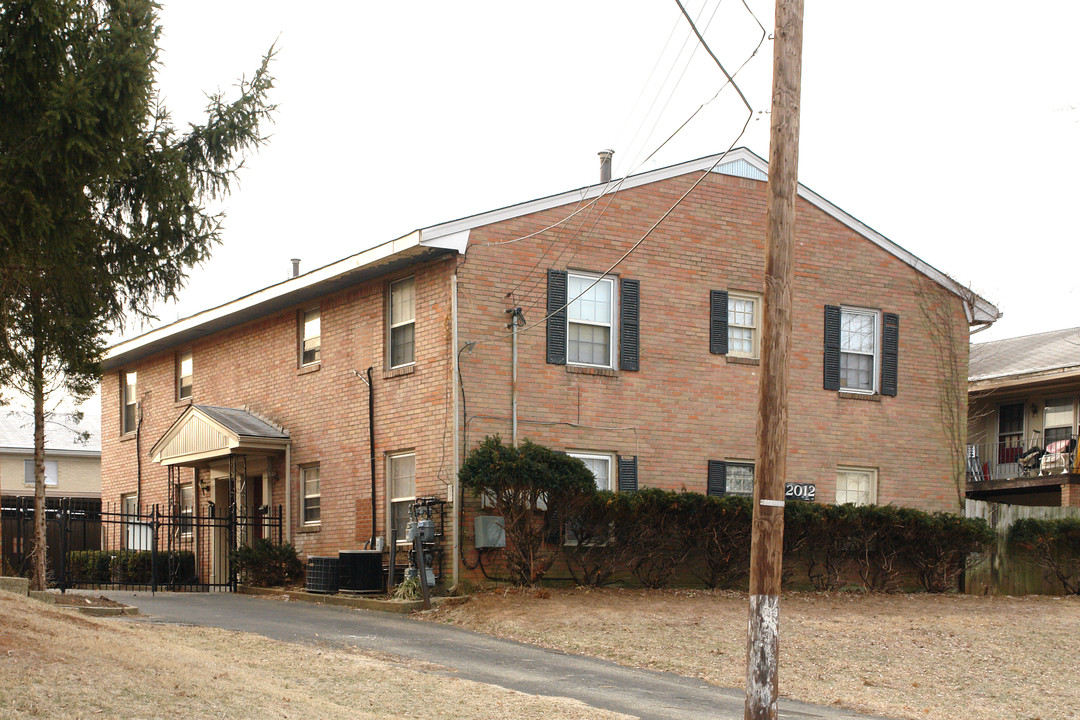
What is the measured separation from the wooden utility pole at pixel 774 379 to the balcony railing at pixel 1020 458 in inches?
859

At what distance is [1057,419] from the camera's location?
31.0m

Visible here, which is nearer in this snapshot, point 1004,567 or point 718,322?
point 718,322

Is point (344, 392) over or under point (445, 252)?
under

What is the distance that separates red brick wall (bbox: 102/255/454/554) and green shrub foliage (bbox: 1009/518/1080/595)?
1161 cm

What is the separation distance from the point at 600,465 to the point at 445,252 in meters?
4.36

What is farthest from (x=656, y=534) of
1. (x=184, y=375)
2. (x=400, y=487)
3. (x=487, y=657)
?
(x=184, y=375)

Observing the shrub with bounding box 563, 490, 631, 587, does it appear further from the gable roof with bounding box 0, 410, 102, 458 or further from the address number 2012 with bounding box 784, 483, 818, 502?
the gable roof with bounding box 0, 410, 102, 458

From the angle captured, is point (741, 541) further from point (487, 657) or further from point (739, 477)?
point (487, 657)

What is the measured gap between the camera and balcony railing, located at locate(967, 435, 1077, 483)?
2933 centimetres

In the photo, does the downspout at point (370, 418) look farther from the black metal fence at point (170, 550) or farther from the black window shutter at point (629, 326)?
the black window shutter at point (629, 326)

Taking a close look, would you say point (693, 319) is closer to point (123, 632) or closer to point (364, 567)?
point (364, 567)

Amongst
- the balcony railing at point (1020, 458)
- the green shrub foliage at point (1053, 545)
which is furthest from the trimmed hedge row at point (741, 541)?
the balcony railing at point (1020, 458)

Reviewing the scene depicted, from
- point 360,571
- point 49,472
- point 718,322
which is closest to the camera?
point 360,571

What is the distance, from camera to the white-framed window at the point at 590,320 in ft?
63.6
